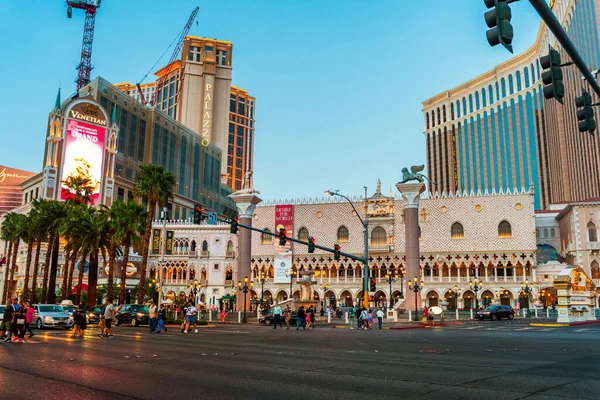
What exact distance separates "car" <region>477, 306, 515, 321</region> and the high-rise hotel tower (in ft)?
159

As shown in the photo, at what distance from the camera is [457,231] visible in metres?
69.2

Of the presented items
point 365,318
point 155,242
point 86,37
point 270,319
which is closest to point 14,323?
point 365,318

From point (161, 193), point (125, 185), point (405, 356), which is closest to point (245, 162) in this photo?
A: point (125, 185)

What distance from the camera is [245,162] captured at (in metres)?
176

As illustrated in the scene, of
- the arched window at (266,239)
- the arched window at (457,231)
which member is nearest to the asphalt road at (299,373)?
the arched window at (457,231)

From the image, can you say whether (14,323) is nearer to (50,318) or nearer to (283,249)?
(50,318)

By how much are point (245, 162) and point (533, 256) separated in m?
123

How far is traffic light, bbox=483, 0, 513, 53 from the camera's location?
7.35m

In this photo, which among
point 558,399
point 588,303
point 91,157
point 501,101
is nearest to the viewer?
point 558,399

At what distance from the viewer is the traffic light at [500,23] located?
24.1 feet

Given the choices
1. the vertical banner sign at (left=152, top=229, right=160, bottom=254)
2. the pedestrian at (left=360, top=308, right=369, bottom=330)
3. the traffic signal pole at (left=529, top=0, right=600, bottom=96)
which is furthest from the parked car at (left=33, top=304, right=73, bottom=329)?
the vertical banner sign at (left=152, top=229, right=160, bottom=254)

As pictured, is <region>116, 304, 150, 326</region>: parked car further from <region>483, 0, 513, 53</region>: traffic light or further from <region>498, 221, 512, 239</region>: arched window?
<region>498, 221, 512, 239</region>: arched window

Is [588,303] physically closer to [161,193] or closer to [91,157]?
[161,193]

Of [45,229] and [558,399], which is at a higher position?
[45,229]
